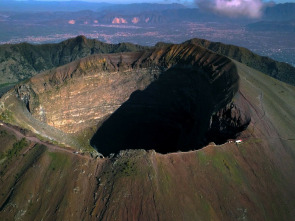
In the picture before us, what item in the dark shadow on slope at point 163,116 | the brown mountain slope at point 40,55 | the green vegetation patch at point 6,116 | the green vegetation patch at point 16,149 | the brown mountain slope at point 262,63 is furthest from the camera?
the brown mountain slope at point 40,55

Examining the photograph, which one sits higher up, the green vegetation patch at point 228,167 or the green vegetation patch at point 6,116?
the green vegetation patch at point 228,167

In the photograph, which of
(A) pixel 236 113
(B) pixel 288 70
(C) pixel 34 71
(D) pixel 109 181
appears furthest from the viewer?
(C) pixel 34 71

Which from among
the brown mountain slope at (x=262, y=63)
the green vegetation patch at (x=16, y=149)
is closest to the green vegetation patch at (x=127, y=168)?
the green vegetation patch at (x=16, y=149)

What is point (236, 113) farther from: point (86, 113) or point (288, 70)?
point (288, 70)

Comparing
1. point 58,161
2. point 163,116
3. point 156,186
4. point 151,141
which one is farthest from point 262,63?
point 58,161

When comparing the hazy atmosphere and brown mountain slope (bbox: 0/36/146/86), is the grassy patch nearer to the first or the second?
the hazy atmosphere

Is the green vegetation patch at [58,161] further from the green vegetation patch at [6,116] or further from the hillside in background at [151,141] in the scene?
the green vegetation patch at [6,116]

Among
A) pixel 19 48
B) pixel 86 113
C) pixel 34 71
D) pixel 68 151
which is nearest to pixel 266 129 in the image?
pixel 68 151

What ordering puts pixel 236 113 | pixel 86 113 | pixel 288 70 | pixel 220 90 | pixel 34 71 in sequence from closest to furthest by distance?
pixel 236 113
pixel 220 90
pixel 86 113
pixel 288 70
pixel 34 71
